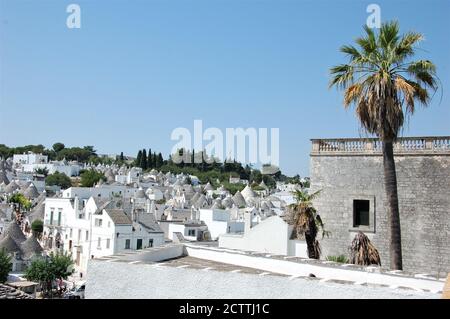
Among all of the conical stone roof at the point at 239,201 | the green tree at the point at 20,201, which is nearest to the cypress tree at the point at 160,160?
the conical stone roof at the point at 239,201

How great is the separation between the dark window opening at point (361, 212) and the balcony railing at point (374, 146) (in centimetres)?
176

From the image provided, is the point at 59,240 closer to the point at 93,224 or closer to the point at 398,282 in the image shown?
the point at 93,224

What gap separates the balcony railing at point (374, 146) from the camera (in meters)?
15.6

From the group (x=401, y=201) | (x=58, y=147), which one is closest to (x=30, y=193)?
(x=401, y=201)

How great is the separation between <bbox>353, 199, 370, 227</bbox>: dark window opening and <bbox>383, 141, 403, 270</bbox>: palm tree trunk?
4.79m

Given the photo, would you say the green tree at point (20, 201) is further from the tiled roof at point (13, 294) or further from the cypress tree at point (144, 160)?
the cypress tree at point (144, 160)

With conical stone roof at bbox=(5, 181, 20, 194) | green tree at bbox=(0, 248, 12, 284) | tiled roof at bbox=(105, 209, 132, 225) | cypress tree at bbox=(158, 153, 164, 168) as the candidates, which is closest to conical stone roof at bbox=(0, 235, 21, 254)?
green tree at bbox=(0, 248, 12, 284)

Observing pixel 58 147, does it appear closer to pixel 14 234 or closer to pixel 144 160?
pixel 144 160

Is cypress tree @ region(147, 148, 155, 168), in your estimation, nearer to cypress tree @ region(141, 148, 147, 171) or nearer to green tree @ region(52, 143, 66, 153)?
cypress tree @ region(141, 148, 147, 171)

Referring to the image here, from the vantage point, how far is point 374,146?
16953mm

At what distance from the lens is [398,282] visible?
880 centimetres

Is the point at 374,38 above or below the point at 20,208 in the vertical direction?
above
